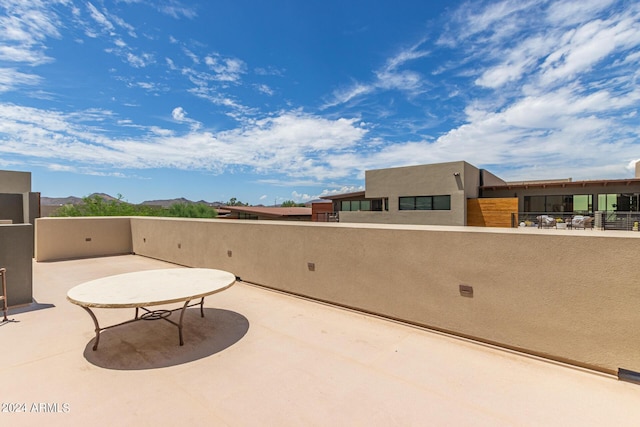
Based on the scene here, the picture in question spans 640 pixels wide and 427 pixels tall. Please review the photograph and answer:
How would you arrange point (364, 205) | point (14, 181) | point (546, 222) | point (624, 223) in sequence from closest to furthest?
point (14, 181)
point (624, 223)
point (546, 222)
point (364, 205)

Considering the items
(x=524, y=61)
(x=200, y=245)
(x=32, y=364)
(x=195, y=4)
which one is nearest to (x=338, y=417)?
(x=32, y=364)

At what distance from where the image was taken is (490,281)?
121 inches

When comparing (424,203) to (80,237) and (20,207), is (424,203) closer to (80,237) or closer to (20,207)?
(80,237)

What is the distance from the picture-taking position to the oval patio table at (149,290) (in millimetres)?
2764

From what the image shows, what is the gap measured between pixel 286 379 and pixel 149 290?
1913mm

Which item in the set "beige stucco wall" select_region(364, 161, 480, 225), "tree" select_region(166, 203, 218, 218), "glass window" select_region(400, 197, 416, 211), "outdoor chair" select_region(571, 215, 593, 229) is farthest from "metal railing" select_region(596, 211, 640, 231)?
"tree" select_region(166, 203, 218, 218)

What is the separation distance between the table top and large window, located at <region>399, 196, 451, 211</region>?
1672 cm

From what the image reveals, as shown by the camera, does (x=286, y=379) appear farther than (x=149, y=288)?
No

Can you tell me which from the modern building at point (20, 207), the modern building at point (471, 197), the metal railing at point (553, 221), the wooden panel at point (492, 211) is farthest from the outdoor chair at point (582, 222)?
the modern building at point (20, 207)

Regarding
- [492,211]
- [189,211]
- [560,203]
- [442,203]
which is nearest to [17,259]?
[442,203]

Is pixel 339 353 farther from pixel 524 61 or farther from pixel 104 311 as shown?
pixel 524 61

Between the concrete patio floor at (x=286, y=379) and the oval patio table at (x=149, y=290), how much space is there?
0.44 metres

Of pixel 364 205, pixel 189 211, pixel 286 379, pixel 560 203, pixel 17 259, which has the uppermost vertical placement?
pixel 560 203

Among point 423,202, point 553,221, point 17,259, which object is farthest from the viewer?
point 423,202
